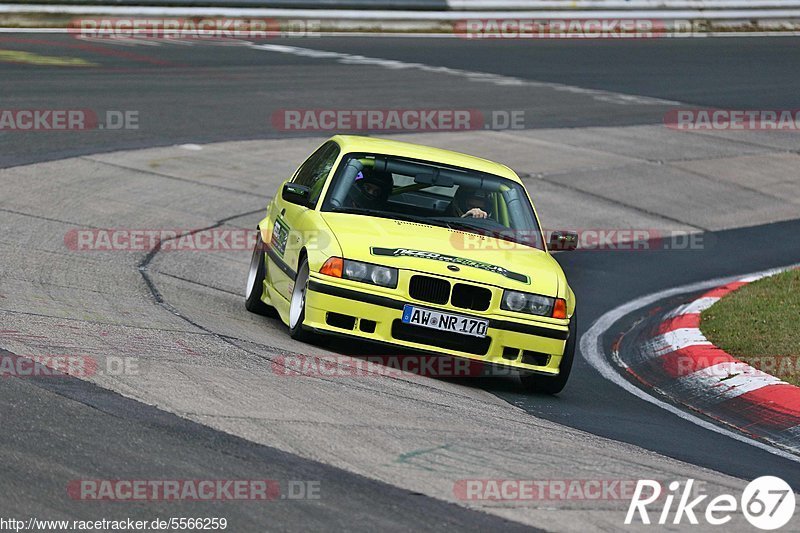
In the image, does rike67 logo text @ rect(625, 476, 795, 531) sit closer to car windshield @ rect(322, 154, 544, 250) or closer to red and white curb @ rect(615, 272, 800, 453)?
red and white curb @ rect(615, 272, 800, 453)

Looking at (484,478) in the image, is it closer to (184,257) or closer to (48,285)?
(48,285)

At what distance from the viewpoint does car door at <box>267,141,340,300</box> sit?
8.98 m

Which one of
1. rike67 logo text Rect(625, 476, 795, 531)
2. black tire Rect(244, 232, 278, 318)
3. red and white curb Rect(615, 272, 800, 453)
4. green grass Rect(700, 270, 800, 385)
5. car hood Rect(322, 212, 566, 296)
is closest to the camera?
rike67 logo text Rect(625, 476, 795, 531)

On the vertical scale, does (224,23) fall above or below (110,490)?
above

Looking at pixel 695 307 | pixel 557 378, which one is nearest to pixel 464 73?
pixel 695 307

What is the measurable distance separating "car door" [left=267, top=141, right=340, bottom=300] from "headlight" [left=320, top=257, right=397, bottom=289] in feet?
1.96

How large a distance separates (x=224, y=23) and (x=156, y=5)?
5.06 ft

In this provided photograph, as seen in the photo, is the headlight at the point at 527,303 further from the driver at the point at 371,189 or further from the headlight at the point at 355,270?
the driver at the point at 371,189

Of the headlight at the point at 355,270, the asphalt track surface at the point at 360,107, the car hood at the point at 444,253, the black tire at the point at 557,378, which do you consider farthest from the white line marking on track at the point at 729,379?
the headlight at the point at 355,270

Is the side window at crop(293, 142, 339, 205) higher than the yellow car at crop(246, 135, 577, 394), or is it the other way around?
the side window at crop(293, 142, 339, 205)

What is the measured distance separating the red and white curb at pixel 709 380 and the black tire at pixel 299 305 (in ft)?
8.58

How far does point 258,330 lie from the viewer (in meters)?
9.05

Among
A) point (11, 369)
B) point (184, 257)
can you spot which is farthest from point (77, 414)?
point (184, 257)

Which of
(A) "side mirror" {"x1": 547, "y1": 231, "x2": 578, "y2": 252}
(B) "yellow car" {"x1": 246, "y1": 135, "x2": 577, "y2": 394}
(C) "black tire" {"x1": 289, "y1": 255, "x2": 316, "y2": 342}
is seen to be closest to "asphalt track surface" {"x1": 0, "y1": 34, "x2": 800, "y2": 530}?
(B) "yellow car" {"x1": 246, "y1": 135, "x2": 577, "y2": 394}
